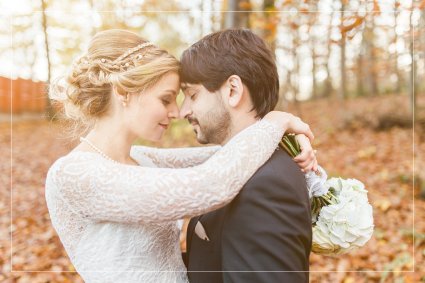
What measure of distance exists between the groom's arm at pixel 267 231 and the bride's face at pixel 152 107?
692mm

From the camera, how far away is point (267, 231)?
5.30 feet

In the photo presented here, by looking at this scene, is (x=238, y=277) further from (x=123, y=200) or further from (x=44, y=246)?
(x=44, y=246)

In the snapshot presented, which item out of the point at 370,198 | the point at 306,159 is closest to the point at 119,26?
the point at 370,198

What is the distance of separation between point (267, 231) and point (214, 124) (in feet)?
2.24

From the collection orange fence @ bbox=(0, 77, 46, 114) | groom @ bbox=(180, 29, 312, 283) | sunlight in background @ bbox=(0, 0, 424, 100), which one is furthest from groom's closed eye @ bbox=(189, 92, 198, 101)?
orange fence @ bbox=(0, 77, 46, 114)

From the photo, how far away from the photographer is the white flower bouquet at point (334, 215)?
2.03m

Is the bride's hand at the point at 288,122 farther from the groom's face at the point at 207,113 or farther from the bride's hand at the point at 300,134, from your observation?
the groom's face at the point at 207,113

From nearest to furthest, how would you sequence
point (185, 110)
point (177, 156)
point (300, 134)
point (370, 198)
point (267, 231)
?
point (267, 231) → point (300, 134) → point (185, 110) → point (177, 156) → point (370, 198)

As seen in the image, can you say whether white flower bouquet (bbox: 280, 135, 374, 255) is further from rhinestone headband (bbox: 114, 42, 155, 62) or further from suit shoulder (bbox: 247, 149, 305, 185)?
rhinestone headband (bbox: 114, 42, 155, 62)

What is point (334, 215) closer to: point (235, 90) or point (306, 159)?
point (306, 159)

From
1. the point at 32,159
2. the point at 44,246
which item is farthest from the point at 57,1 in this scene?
the point at 44,246

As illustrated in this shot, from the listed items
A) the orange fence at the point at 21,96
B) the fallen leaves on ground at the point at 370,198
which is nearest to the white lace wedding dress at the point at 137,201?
the fallen leaves on ground at the point at 370,198

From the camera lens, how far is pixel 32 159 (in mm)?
10727

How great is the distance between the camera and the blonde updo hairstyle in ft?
6.82
